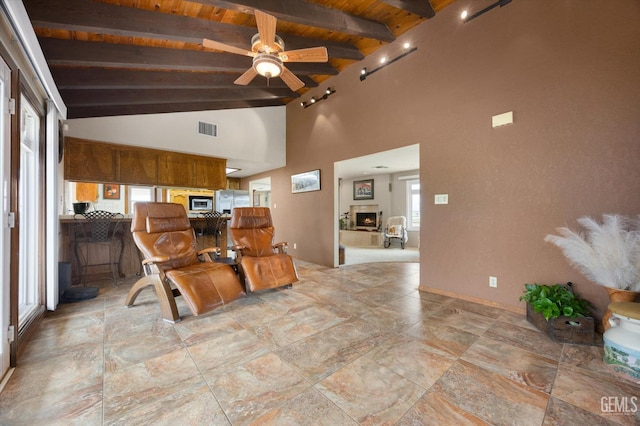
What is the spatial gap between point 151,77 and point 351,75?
3.19 meters

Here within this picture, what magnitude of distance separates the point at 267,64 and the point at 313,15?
3.25 ft

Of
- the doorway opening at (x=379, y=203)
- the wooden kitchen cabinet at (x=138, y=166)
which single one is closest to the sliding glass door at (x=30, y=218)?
the wooden kitchen cabinet at (x=138, y=166)

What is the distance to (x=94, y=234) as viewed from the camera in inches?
139

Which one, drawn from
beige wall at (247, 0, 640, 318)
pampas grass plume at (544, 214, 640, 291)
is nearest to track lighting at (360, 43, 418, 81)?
beige wall at (247, 0, 640, 318)

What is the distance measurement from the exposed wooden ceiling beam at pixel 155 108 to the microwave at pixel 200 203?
7.92ft

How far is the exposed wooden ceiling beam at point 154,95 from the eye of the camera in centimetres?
391

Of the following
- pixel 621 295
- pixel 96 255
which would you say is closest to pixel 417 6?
pixel 621 295

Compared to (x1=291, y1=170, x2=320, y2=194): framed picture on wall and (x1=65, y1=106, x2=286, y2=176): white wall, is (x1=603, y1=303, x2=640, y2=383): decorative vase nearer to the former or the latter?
(x1=291, y1=170, x2=320, y2=194): framed picture on wall

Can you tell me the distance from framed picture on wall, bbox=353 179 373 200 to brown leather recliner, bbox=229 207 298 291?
17.7 feet

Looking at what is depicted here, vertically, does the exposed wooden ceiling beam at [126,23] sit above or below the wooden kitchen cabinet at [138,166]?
above

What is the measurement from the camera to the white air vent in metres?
5.18

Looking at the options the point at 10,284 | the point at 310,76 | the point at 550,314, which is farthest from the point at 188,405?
the point at 310,76

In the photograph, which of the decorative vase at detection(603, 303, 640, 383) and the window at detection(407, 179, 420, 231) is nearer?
the decorative vase at detection(603, 303, 640, 383)

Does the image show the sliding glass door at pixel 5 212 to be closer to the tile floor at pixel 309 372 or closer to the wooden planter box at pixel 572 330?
the tile floor at pixel 309 372
